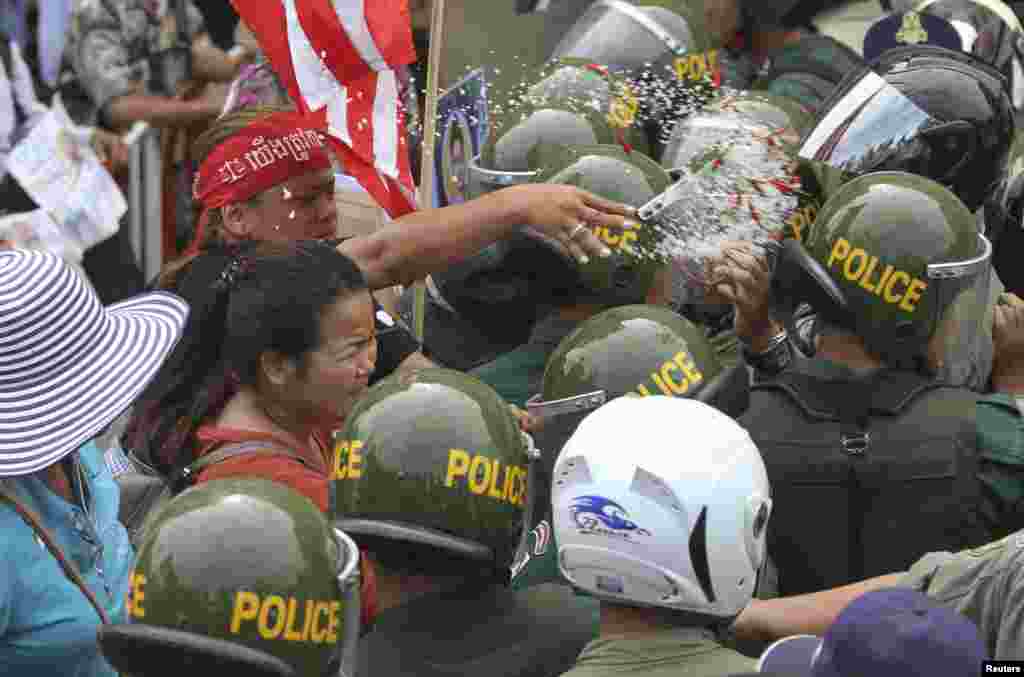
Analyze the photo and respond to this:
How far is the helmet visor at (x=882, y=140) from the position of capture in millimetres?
4652

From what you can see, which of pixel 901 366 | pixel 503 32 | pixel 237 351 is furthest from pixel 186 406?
pixel 503 32

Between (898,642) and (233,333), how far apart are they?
194 centimetres

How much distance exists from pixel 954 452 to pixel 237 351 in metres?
1.57

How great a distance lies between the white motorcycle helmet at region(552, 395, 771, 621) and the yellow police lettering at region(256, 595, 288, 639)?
50 cm

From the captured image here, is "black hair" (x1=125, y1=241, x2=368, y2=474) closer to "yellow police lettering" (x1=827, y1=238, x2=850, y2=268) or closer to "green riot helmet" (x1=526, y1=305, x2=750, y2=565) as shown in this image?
"green riot helmet" (x1=526, y1=305, x2=750, y2=565)

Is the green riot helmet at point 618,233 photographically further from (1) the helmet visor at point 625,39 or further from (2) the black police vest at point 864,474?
(1) the helmet visor at point 625,39

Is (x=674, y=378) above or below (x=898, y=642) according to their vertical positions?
below

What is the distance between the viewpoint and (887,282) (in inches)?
149

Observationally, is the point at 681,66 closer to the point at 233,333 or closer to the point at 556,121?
the point at 556,121

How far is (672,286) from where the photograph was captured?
14.8 feet

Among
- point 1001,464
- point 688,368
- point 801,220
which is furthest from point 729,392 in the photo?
point 801,220

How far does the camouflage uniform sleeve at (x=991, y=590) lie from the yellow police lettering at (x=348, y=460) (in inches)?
42.4

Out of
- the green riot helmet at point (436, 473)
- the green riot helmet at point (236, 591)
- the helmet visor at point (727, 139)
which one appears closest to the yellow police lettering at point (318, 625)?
the green riot helmet at point (236, 591)

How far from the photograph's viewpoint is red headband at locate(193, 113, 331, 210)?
16.1 feet
